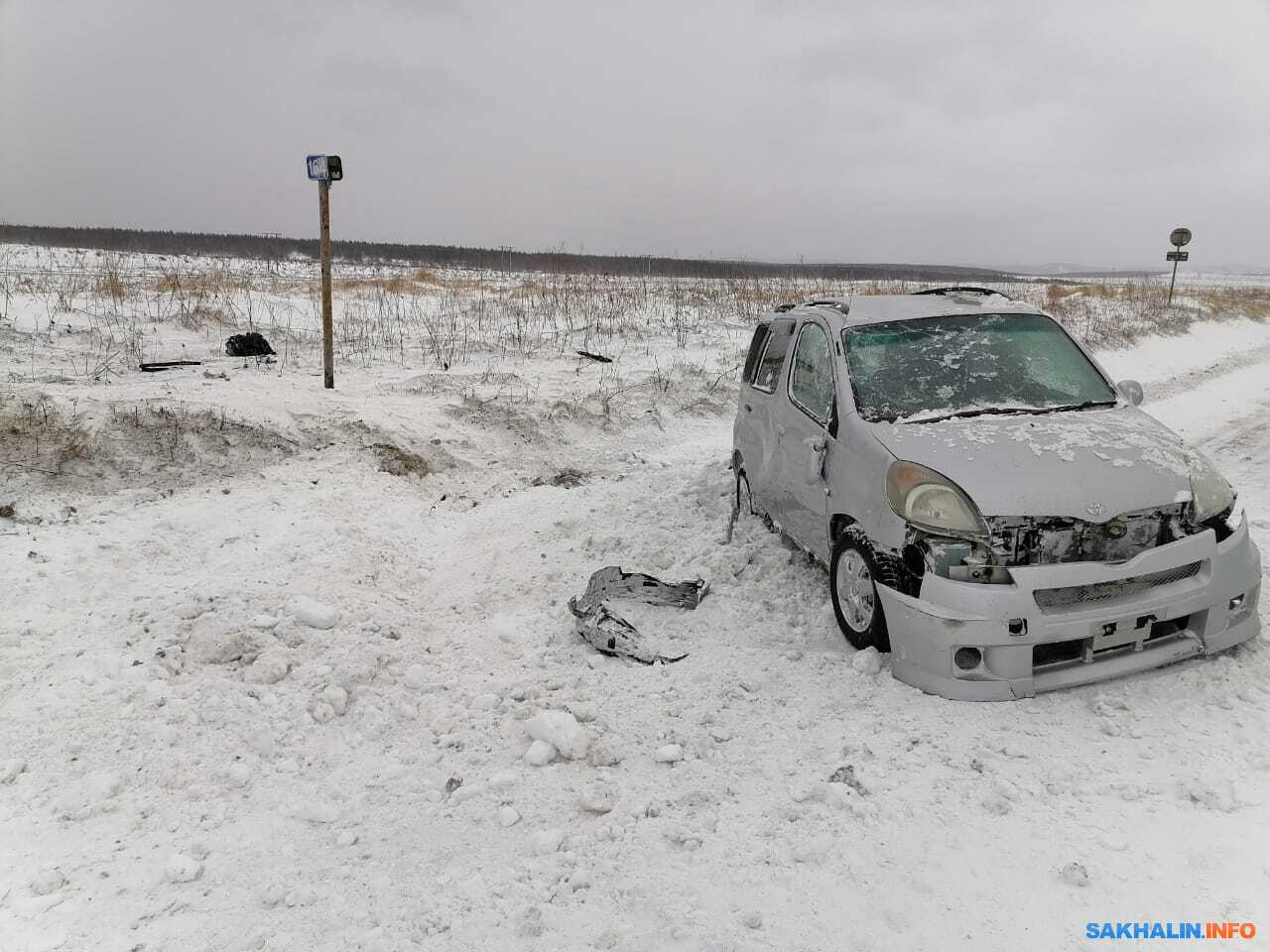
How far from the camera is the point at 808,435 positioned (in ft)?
15.1

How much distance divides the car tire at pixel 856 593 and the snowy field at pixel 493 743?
0.16 m

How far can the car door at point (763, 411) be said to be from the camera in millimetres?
5320

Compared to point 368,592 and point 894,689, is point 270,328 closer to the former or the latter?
point 368,592

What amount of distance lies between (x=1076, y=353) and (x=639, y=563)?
3.09 meters

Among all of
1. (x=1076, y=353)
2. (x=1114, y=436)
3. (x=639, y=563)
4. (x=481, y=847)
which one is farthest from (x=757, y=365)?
(x=481, y=847)

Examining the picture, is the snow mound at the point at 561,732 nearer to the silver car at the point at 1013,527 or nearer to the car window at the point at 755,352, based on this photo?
the silver car at the point at 1013,527

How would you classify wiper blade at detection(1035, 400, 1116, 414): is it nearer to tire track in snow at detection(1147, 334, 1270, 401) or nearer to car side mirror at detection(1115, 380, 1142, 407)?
car side mirror at detection(1115, 380, 1142, 407)

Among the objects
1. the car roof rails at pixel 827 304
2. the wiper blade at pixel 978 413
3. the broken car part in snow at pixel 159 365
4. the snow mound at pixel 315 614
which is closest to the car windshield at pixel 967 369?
the wiper blade at pixel 978 413

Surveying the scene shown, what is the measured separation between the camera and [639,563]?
5422 mm

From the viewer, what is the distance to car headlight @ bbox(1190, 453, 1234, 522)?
11.6 ft

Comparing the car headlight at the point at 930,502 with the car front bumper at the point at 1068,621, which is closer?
the car front bumper at the point at 1068,621

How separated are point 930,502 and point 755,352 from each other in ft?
9.07

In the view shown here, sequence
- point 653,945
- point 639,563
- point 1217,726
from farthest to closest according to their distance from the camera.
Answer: point 639,563, point 1217,726, point 653,945

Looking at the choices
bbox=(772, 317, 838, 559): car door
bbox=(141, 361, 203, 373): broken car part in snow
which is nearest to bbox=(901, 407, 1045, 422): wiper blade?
bbox=(772, 317, 838, 559): car door
